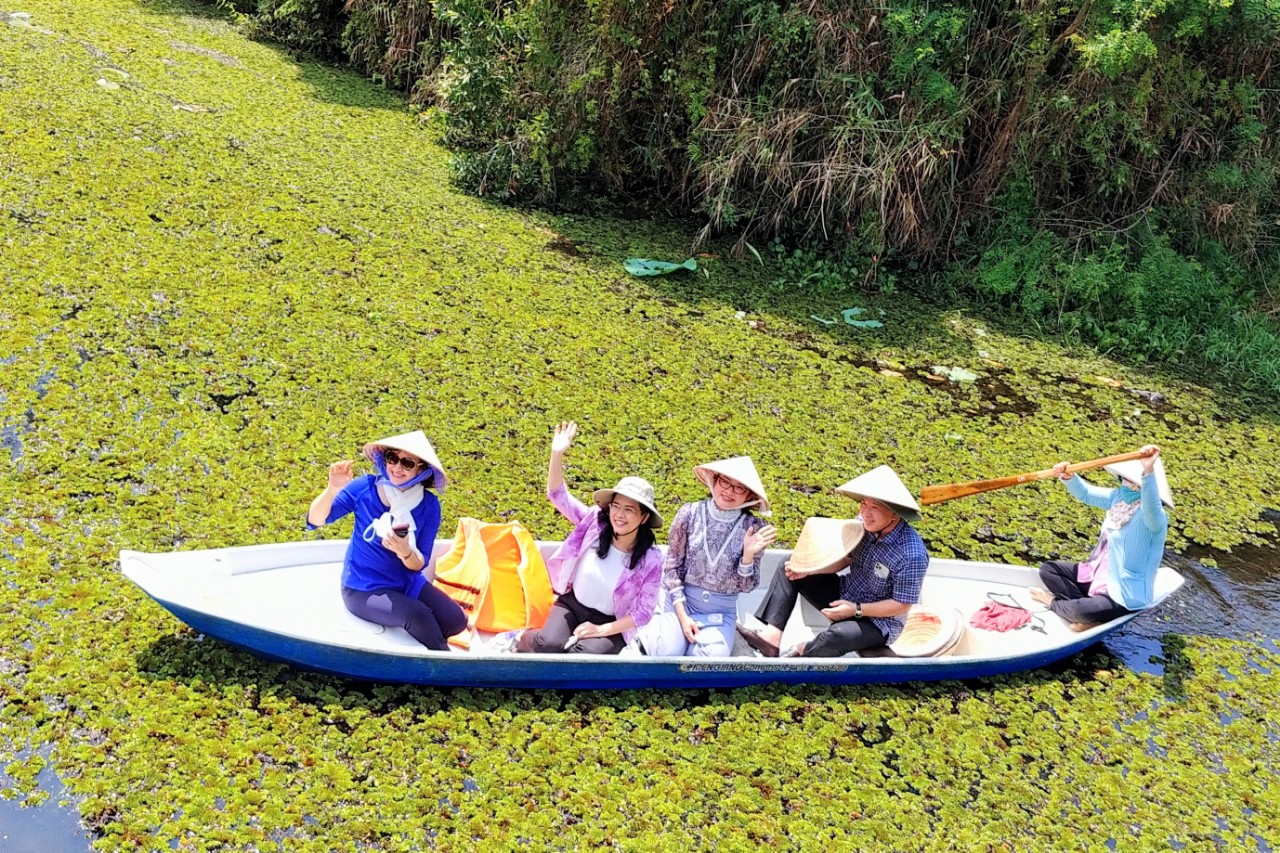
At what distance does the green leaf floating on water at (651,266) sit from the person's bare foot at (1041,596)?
3.53 meters

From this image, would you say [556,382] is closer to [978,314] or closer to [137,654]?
[137,654]

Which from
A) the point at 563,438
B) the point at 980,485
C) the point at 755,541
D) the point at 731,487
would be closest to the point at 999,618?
the point at 980,485

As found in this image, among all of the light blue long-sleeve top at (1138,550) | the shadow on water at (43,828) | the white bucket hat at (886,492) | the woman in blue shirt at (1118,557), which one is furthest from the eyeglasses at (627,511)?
the light blue long-sleeve top at (1138,550)

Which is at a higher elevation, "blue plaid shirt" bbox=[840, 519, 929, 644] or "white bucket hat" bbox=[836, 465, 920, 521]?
"white bucket hat" bbox=[836, 465, 920, 521]

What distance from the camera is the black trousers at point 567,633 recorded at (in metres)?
3.68

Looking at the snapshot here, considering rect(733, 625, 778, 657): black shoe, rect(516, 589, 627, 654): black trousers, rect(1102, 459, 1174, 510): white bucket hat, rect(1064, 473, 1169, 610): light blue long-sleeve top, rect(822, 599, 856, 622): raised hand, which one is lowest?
rect(733, 625, 778, 657): black shoe

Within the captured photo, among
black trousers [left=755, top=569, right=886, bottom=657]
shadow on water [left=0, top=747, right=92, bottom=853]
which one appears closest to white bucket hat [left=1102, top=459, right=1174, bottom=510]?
black trousers [left=755, top=569, right=886, bottom=657]

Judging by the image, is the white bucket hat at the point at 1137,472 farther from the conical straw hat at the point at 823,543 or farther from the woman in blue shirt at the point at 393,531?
the woman in blue shirt at the point at 393,531

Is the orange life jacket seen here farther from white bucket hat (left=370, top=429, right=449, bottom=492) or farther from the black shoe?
the black shoe

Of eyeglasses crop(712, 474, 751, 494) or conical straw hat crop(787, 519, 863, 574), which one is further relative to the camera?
conical straw hat crop(787, 519, 863, 574)

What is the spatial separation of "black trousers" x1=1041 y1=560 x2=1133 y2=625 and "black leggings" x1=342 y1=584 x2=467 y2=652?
277cm

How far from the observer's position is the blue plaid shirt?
391 cm

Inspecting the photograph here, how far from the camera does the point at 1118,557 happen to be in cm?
448

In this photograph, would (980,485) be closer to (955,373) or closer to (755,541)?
(755,541)
